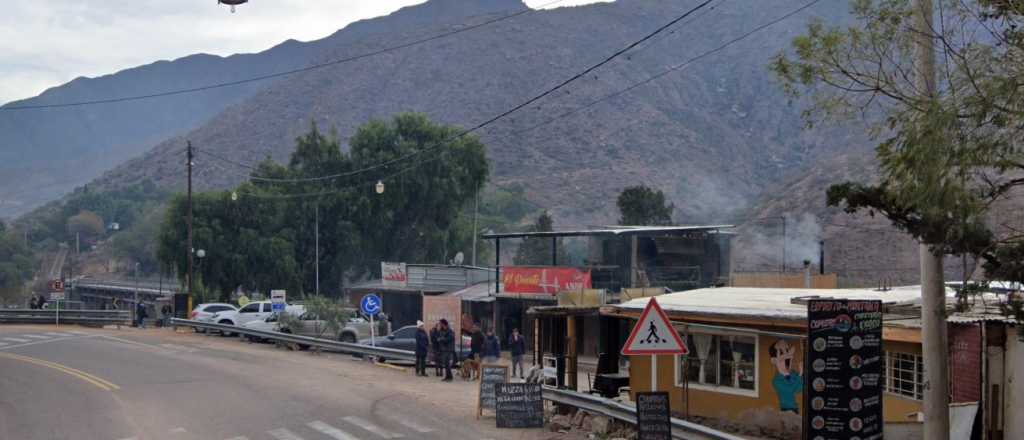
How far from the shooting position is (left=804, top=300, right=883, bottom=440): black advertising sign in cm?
1179

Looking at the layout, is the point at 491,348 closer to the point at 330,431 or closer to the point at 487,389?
the point at 487,389

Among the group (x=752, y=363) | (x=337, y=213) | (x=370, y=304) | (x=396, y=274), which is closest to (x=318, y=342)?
(x=370, y=304)

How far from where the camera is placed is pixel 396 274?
52.3 metres

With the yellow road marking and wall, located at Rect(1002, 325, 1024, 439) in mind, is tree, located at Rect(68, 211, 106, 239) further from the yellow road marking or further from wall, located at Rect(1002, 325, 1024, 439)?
wall, located at Rect(1002, 325, 1024, 439)

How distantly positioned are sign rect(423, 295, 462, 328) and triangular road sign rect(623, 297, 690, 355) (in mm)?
16159

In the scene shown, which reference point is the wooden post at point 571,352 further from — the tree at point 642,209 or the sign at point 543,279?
the tree at point 642,209

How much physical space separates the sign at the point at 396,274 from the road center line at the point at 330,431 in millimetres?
33139

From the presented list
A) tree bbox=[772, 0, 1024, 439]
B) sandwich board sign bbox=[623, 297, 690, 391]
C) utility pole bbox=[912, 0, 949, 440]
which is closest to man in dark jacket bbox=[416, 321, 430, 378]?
sandwich board sign bbox=[623, 297, 690, 391]

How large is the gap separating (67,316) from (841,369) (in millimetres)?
44019

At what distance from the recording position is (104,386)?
23938mm

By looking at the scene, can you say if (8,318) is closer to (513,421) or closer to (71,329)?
(71,329)

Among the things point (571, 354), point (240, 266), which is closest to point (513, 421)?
point (571, 354)

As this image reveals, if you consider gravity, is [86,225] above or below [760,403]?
above

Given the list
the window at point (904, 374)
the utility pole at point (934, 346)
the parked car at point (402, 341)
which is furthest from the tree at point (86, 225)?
the utility pole at point (934, 346)
